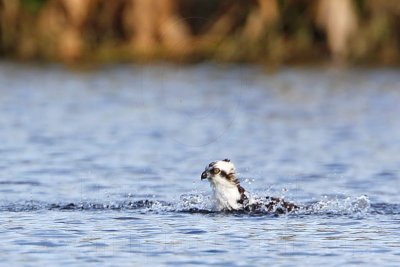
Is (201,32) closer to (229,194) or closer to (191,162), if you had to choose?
(191,162)

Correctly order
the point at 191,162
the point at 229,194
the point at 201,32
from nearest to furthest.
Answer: the point at 229,194 < the point at 191,162 < the point at 201,32

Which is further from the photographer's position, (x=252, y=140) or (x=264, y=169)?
(x=252, y=140)

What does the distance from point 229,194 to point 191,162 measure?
5.55 metres

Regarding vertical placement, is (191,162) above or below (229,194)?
above

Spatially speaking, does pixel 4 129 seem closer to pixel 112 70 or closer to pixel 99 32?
pixel 112 70

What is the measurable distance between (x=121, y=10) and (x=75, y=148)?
17335mm

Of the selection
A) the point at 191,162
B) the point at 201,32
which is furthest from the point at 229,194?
the point at 201,32

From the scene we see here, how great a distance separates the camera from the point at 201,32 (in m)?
38.2

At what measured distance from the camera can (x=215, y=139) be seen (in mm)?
23125

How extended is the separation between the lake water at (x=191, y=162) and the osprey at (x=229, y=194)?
0.20 m

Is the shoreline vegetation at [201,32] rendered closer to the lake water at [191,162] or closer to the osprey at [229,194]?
the lake water at [191,162]

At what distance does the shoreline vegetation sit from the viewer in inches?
1435

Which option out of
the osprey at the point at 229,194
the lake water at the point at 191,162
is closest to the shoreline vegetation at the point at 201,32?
the lake water at the point at 191,162

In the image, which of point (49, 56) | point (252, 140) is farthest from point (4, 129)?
point (49, 56)
